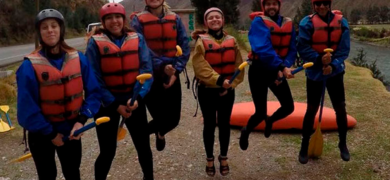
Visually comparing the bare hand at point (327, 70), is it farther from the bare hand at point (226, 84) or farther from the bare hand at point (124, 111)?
the bare hand at point (124, 111)

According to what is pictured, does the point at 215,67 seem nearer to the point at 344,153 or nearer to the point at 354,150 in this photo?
the point at 344,153

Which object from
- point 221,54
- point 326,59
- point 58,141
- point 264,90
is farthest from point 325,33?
point 58,141

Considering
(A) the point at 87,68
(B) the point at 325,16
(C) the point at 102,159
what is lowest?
(C) the point at 102,159

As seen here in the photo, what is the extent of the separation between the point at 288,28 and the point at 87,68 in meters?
2.03

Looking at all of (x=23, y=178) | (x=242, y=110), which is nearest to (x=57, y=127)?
(x=23, y=178)

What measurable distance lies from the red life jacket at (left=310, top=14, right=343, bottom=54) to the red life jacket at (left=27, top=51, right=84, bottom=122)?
90.0 inches

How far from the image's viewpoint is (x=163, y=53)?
3430mm

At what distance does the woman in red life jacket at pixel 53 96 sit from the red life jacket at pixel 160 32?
2.80 ft

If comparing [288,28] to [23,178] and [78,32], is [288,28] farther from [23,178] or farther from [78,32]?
[78,32]

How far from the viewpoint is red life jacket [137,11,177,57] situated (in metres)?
3.36

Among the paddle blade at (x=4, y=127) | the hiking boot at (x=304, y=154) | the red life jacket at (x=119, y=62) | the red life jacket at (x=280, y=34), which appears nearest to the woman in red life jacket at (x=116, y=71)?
the red life jacket at (x=119, y=62)

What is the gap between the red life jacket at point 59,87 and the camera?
2404 millimetres

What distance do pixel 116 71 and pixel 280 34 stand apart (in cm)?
168

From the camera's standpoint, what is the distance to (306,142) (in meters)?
4.02
